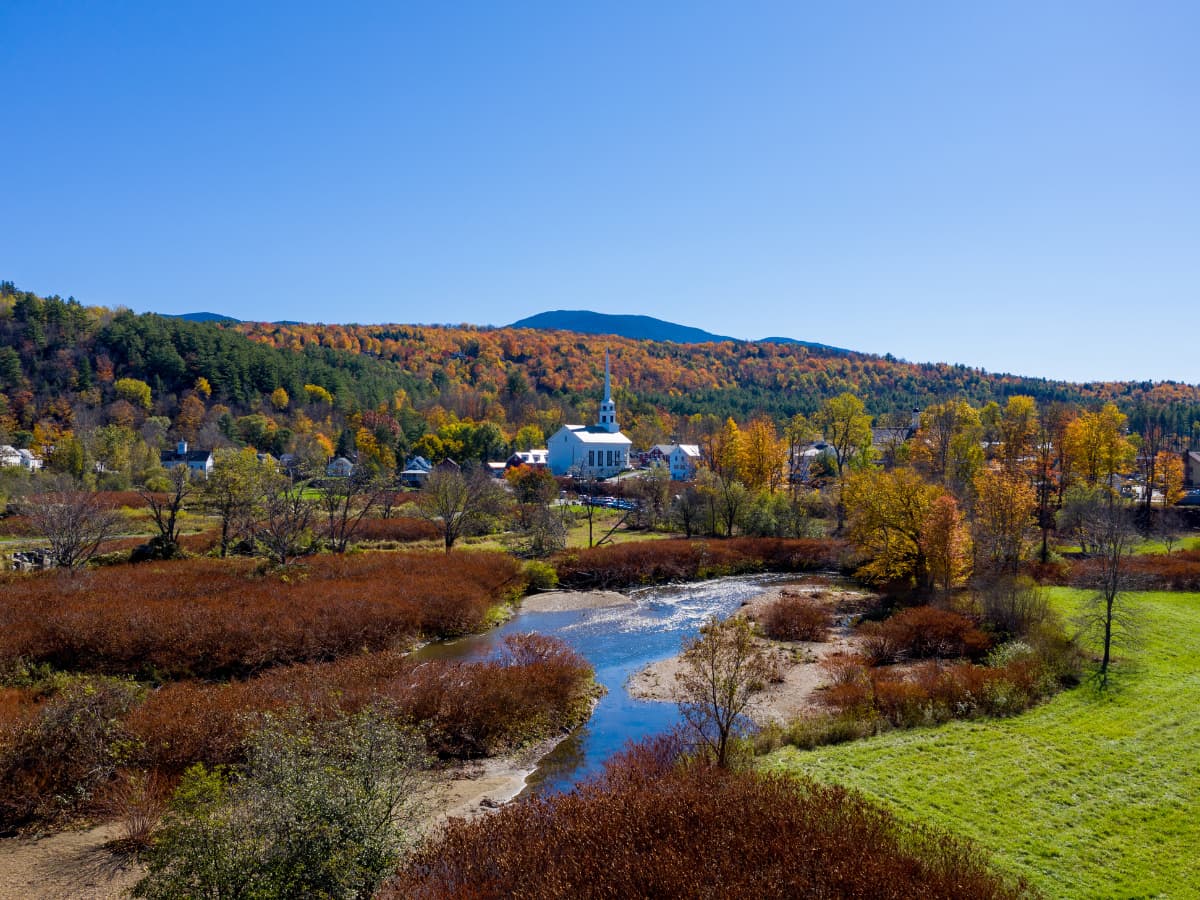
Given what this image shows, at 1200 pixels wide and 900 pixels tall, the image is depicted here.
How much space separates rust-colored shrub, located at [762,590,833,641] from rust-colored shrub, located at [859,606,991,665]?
8.21 ft

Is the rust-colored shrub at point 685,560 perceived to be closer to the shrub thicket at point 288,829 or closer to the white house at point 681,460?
the shrub thicket at point 288,829

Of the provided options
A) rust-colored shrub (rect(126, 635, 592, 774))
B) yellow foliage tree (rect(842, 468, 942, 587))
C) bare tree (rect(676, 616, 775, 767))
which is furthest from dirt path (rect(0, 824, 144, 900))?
yellow foliage tree (rect(842, 468, 942, 587))

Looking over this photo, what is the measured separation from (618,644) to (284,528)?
64.6 feet

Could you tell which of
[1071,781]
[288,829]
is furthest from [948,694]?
[288,829]

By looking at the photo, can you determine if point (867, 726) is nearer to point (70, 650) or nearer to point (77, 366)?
point (70, 650)

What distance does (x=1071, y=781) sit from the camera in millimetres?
15406

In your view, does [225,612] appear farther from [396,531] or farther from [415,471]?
[415,471]

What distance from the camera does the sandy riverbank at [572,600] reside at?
36844 mm

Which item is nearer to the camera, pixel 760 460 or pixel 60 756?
pixel 60 756

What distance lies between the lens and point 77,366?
107 metres

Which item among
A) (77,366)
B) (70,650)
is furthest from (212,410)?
(70,650)

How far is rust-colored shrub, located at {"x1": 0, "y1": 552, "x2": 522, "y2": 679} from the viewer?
23656 millimetres

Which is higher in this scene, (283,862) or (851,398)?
(851,398)

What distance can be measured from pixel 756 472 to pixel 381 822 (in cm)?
5479
